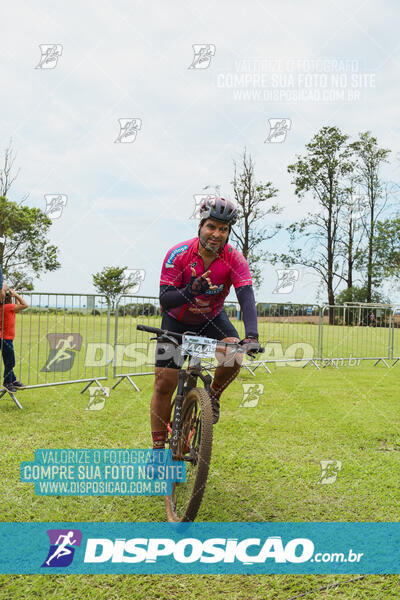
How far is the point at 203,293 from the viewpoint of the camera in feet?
12.2

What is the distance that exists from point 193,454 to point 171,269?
1456 millimetres

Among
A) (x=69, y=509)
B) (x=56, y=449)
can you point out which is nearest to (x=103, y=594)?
(x=69, y=509)

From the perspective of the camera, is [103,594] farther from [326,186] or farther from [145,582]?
[326,186]

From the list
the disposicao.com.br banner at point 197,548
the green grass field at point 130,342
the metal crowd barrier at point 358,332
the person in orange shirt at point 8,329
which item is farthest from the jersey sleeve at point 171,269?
the metal crowd barrier at point 358,332

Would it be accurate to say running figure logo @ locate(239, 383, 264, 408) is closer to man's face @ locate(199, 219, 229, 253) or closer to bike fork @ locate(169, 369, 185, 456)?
bike fork @ locate(169, 369, 185, 456)

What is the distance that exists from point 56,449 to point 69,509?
1.58 metres

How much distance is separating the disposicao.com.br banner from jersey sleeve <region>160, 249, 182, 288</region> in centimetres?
183

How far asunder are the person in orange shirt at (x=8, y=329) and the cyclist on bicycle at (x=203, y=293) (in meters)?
4.03

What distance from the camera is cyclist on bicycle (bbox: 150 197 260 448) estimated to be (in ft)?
11.6

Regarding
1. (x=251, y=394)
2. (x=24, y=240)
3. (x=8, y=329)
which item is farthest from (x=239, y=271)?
(x=24, y=240)

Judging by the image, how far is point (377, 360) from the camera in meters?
14.8

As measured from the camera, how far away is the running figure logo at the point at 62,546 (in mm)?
2929

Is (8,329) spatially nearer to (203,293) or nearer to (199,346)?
(203,293)

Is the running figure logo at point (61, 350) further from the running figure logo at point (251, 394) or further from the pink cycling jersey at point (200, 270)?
the pink cycling jersey at point (200, 270)
